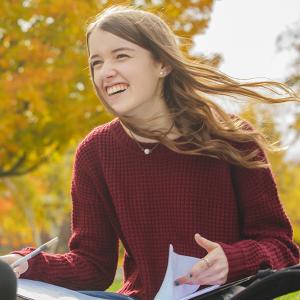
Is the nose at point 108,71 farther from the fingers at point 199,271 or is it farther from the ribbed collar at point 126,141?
the fingers at point 199,271

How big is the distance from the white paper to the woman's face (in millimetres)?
592

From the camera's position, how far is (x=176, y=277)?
2.63 m

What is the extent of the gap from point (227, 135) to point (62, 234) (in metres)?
8.46

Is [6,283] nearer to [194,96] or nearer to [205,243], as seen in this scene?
[205,243]

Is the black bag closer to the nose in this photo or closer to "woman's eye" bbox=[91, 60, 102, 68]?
the nose

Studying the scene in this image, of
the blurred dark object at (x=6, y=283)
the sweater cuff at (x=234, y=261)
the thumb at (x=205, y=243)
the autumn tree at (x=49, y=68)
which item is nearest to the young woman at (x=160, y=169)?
the sweater cuff at (x=234, y=261)

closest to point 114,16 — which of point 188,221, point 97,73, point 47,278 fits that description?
point 97,73

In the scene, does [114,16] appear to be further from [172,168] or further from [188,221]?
[188,221]

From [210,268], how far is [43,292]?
22.6 inches

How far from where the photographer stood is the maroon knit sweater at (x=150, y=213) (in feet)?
9.13

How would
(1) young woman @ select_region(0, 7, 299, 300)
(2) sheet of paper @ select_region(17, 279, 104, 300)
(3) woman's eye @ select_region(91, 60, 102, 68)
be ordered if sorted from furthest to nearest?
(3) woman's eye @ select_region(91, 60, 102, 68) < (1) young woman @ select_region(0, 7, 299, 300) < (2) sheet of paper @ select_region(17, 279, 104, 300)

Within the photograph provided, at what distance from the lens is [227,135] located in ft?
9.40

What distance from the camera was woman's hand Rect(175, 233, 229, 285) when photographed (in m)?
2.42

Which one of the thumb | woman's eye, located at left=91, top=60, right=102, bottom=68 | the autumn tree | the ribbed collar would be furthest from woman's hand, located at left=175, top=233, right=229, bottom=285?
the autumn tree
